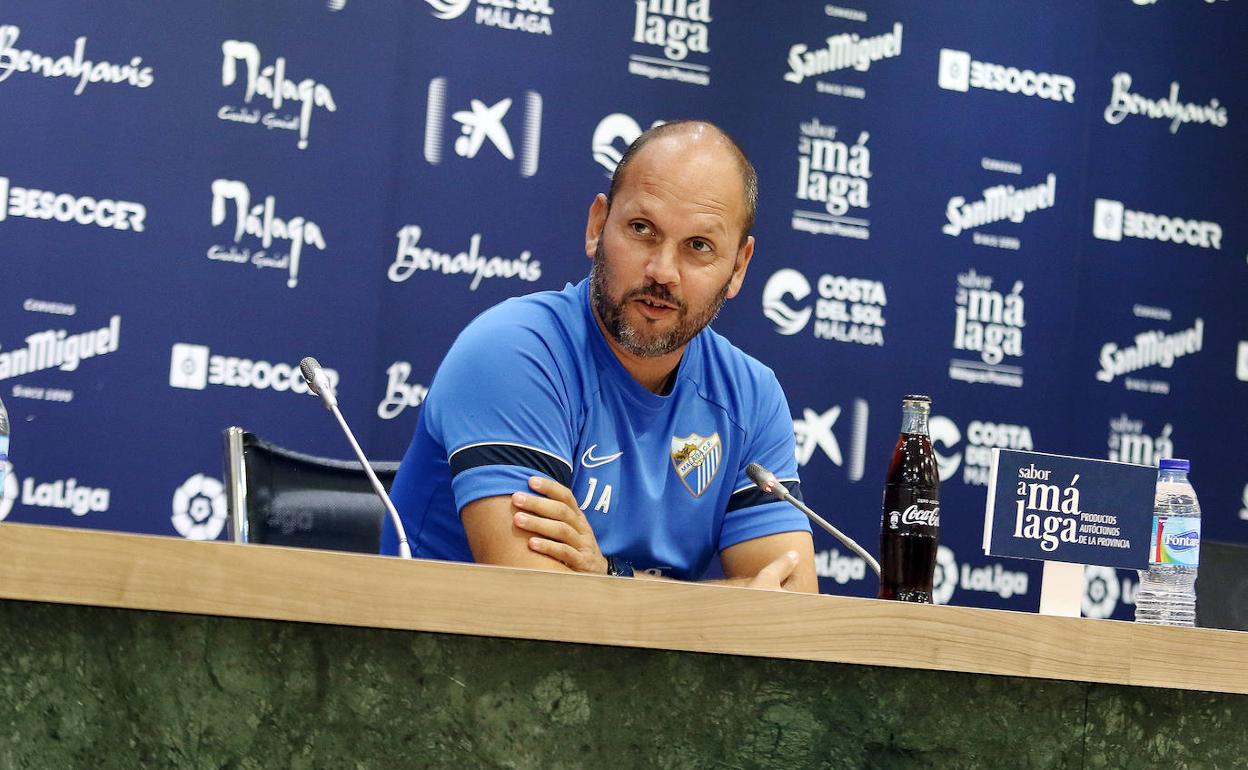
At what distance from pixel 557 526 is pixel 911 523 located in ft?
1.36

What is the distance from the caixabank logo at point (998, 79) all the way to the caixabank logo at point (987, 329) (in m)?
0.53

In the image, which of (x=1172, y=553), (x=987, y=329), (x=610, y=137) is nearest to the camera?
(x=1172, y=553)

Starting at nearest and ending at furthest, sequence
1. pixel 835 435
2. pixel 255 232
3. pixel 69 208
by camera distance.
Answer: pixel 69 208 < pixel 255 232 < pixel 835 435

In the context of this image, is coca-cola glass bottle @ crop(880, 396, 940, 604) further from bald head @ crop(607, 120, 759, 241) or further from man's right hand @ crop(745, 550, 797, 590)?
bald head @ crop(607, 120, 759, 241)

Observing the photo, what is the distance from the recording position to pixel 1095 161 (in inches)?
159

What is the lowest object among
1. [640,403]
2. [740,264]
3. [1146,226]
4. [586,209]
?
[640,403]

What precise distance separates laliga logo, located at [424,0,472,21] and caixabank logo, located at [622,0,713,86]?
1.48ft

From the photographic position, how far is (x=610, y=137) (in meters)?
3.67

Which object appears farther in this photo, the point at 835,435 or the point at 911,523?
the point at 835,435

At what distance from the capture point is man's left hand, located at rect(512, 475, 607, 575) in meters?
1.67

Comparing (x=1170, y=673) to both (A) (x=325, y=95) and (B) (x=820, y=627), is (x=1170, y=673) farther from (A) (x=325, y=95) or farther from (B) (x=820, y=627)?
(A) (x=325, y=95)

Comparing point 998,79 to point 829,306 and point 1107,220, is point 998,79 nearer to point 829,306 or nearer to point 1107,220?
point 1107,220

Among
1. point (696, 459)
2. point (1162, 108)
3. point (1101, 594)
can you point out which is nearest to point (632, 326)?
point (696, 459)

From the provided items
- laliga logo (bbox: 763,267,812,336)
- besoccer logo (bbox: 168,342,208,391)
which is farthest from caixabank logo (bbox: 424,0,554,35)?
besoccer logo (bbox: 168,342,208,391)
